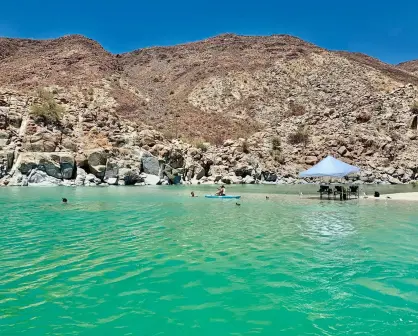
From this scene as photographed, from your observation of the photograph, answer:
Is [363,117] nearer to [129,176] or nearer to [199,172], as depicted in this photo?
[199,172]

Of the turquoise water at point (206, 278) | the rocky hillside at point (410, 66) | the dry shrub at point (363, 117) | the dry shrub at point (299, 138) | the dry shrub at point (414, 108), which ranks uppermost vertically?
the rocky hillside at point (410, 66)

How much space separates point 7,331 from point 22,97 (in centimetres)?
4427

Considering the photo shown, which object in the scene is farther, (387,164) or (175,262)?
(387,164)

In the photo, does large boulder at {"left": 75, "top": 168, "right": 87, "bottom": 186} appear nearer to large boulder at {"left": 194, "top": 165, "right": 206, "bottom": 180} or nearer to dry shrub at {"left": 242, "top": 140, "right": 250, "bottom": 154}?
large boulder at {"left": 194, "top": 165, "right": 206, "bottom": 180}

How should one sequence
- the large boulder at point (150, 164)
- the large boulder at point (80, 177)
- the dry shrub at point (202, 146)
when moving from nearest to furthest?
the large boulder at point (80, 177), the large boulder at point (150, 164), the dry shrub at point (202, 146)

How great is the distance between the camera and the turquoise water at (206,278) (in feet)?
16.6

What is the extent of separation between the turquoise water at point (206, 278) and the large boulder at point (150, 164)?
26678 mm

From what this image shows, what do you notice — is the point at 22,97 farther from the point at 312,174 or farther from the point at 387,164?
the point at 387,164

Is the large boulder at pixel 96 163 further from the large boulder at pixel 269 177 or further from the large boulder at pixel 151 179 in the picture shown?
the large boulder at pixel 269 177

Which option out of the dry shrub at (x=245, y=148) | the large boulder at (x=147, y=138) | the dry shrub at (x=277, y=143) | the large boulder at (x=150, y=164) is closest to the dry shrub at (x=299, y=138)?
the dry shrub at (x=277, y=143)

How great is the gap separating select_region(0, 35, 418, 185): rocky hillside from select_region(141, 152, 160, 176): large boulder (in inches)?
4.1

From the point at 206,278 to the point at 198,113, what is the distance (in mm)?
57605

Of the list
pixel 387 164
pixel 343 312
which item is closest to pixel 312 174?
pixel 343 312

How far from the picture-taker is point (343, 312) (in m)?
5.44
